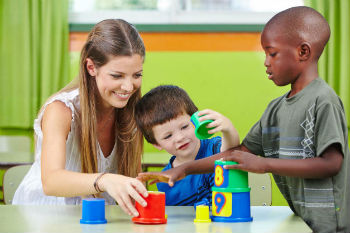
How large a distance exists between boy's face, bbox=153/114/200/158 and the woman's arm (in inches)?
13.5

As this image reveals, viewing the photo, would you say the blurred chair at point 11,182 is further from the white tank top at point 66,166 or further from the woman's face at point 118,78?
the woman's face at point 118,78

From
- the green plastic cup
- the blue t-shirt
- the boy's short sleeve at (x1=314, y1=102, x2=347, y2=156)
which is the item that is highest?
the boy's short sleeve at (x1=314, y1=102, x2=347, y2=156)

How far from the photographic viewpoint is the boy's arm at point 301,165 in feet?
4.08

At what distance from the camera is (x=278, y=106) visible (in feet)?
4.87

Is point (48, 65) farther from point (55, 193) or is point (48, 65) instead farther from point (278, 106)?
point (278, 106)

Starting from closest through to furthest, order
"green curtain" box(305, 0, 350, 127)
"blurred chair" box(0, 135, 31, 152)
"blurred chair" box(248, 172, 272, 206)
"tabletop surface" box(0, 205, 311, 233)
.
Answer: "tabletop surface" box(0, 205, 311, 233) → "blurred chair" box(248, 172, 272, 206) → "green curtain" box(305, 0, 350, 127) → "blurred chair" box(0, 135, 31, 152)

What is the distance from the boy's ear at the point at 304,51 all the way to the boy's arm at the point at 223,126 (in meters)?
0.26

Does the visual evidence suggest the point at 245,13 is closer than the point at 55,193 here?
No

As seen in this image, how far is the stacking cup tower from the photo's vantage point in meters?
1.27

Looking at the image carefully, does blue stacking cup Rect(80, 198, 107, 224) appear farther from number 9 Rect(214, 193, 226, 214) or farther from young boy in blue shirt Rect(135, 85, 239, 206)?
young boy in blue shirt Rect(135, 85, 239, 206)

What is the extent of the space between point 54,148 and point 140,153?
19.7 inches

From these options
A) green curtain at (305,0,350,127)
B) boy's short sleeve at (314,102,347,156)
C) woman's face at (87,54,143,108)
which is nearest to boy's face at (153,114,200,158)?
woman's face at (87,54,143,108)

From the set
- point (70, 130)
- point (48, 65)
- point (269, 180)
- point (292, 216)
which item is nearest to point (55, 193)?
point (70, 130)

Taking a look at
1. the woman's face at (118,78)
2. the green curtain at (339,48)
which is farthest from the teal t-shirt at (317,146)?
the green curtain at (339,48)
